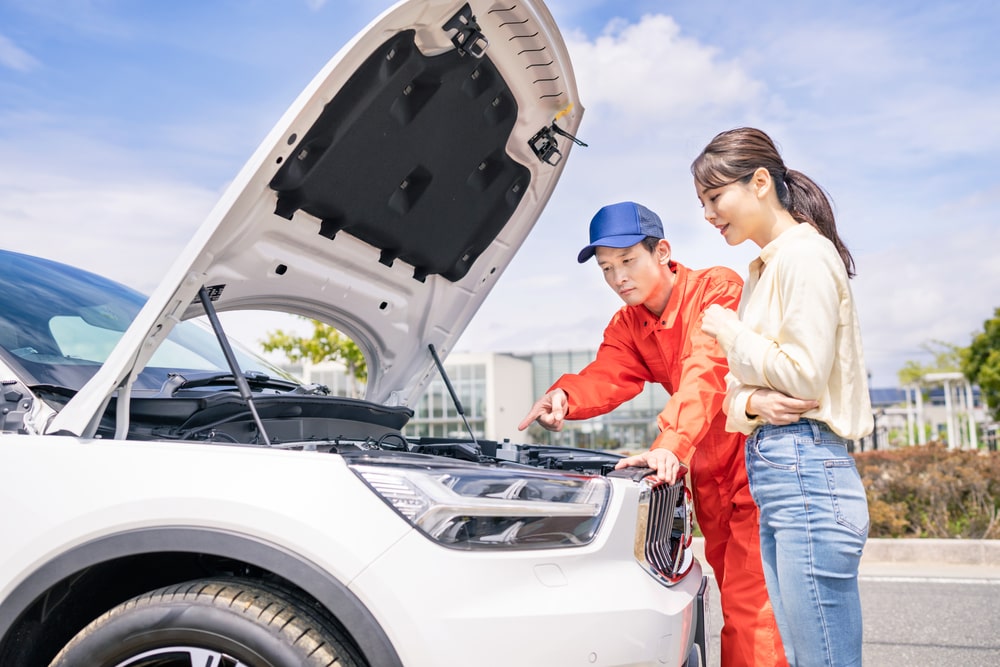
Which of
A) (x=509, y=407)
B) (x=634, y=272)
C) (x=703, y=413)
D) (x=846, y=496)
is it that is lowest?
(x=846, y=496)

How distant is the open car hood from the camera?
2.17 m

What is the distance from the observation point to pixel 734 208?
86.4 inches

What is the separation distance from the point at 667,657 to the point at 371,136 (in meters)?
1.72

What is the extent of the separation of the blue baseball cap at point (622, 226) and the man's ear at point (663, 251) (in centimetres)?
3

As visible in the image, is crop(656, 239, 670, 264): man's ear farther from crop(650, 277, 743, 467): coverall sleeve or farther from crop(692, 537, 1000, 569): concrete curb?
crop(692, 537, 1000, 569): concrete curb

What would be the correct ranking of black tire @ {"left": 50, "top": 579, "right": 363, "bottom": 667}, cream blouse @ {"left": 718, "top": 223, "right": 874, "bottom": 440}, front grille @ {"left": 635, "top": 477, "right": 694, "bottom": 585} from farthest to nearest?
1. front grille @ {"left": 635, "top": 477, "right": 694, "bottom": 585}
2. cream blouse @ {"left": 718, "top": 223, "right": 874, "bottom": 440}
3. black tire @ {"left": 50, "top": 579, "right": 363, "bottom": 667}

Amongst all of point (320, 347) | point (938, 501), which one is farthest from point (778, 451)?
point (320, 347)

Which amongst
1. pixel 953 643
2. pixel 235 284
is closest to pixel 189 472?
pixel 235 284

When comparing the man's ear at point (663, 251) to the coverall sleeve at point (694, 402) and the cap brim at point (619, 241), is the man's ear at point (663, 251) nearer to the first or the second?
the cap brim at point (619, 241)

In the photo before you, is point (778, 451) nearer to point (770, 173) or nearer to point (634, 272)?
point (770, 173)

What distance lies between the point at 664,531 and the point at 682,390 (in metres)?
0.48

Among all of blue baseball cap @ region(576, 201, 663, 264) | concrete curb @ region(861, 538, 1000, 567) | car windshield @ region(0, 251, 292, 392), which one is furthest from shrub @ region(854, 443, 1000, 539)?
car windshield @ region(0, 251, 292, 392)

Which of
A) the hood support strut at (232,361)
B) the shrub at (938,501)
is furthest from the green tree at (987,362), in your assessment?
the hood support strut at (232,361)

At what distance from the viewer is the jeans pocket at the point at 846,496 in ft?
6.41
